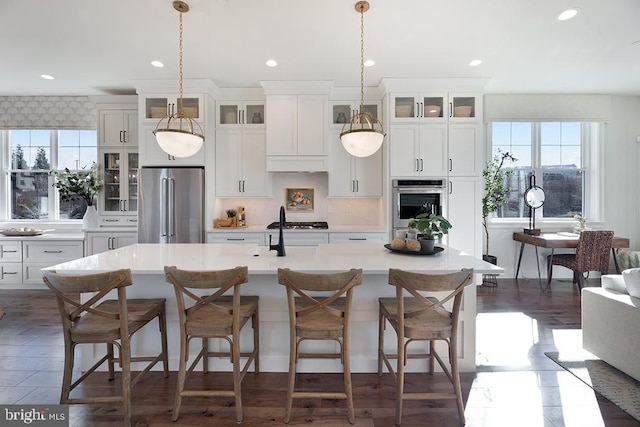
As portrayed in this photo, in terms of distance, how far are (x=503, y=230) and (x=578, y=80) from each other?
7.60 feet

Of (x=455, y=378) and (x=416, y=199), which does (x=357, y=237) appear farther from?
(x=455, y=378)

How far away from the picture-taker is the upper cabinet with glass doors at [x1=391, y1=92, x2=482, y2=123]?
432cm

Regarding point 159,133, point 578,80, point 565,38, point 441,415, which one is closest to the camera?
point 441,415

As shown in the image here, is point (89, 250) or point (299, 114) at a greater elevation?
point (299, 114)

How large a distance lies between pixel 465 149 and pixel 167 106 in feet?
Result: 13.5

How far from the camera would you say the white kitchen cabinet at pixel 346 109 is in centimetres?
460

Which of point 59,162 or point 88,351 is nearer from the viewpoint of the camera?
point 88,351

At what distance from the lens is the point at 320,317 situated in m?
1.93

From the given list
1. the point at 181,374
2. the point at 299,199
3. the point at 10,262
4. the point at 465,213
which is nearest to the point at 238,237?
the point at 299,199

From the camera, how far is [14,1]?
2.62 metres

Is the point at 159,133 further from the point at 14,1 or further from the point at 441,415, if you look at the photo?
the point at 441,415

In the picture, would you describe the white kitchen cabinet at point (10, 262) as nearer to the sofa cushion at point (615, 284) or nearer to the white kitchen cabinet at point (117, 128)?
the white kitchen cabinet at point (117, 128)

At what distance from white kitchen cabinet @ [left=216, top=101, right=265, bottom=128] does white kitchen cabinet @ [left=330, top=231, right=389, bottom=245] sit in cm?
193

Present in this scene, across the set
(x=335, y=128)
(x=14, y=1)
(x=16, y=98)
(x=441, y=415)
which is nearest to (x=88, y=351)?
(x=441, y=415)
